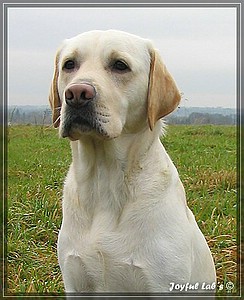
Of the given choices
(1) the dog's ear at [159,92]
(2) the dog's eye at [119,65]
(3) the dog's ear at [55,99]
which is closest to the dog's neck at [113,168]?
(1) the dog's ear at [159,92]

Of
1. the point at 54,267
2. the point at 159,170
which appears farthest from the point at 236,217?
the point at 159,170

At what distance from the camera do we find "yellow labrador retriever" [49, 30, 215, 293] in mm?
2592

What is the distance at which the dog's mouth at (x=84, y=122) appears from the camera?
252 centimetres

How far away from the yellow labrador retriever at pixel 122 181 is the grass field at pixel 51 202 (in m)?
0.36

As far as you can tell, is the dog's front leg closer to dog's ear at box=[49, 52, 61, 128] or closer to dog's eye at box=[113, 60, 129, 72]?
dog's ear at box=[49, 52, 61, 128]

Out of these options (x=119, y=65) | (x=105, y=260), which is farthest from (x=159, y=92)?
(x=105, y=260)

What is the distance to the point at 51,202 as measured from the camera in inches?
176

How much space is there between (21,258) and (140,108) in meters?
1.75

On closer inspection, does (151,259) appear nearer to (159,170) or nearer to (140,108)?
(159,170)

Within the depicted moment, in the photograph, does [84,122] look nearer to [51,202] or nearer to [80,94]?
[80,94]

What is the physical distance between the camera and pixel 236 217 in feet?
14.3

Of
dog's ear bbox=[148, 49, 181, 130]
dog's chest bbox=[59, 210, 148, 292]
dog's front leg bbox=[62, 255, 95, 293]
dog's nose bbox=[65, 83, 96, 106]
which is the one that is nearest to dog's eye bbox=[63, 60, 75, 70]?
dog's nose bbox=[65, 83, 96, 106]

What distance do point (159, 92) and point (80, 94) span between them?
45 cm

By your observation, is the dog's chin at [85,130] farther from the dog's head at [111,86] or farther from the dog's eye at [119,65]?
the dog's eye at [119,65]
